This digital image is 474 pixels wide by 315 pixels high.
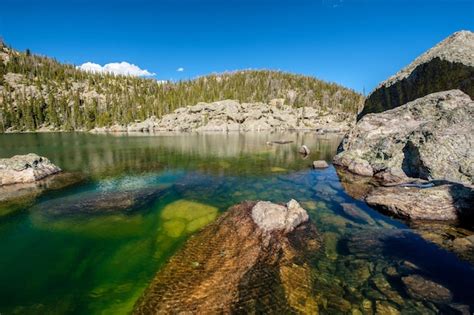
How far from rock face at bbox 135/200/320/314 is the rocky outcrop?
14853 cm

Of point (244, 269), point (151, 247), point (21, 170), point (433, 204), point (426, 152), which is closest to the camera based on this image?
point (244, 269)

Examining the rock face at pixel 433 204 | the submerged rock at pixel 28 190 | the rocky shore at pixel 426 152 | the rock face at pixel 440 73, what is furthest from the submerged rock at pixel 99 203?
the rock face at pixel 440 73

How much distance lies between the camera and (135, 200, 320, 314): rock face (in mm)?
8281

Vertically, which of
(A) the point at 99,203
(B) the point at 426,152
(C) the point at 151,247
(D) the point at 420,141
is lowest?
(C) the point at 151,247

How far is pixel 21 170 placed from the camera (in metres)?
24.4

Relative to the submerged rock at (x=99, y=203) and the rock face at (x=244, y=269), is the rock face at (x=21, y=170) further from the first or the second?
the rock face at (x=244, y=269)

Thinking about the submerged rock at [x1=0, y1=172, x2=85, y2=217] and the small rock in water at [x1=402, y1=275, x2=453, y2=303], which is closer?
the small rock in water at [x1=402, y1=275, x2=453, y2=303]

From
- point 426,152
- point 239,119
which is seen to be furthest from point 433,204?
point 239,119

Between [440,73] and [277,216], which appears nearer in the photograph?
[277,216]

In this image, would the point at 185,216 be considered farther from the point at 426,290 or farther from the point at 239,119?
the point at 239,119

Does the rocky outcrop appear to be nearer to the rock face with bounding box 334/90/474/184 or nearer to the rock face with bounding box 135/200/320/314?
the rock face with bounding box 334/90/474/184

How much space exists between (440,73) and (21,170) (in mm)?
47836

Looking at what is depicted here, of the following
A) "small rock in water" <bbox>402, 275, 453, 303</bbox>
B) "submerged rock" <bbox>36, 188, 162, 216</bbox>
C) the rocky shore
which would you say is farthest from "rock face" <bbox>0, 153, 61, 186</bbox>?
the rocky shore

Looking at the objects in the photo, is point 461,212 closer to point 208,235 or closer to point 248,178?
point 208,235
